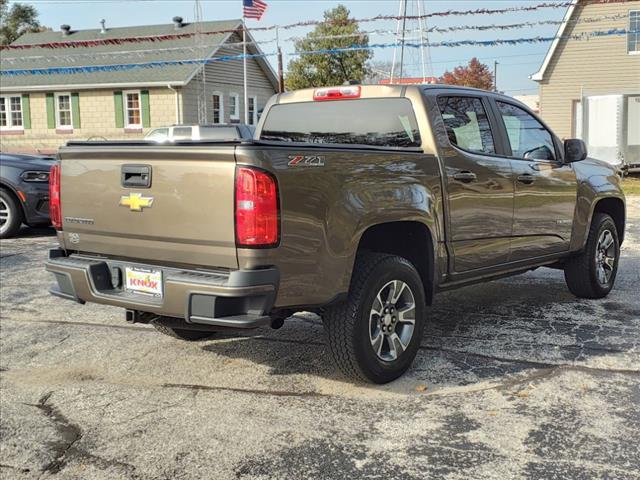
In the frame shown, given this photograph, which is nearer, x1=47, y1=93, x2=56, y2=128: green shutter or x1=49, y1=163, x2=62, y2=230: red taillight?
x1=49, y1=163, x2=62, y2=230: red taillight

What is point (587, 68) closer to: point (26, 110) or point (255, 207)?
point (255, 207)

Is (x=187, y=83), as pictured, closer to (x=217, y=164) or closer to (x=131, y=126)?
(x=131, y=126)

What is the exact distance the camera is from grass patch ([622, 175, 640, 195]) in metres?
17.5

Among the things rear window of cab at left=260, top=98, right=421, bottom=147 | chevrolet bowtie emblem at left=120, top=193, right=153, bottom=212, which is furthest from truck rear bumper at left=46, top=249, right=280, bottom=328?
rear window of cab at left=260, top=98, right=421, bottom=147

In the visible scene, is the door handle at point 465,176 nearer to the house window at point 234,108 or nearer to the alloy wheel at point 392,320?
the alloy wheel at point 392,320

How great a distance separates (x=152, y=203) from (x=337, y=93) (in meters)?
1.98

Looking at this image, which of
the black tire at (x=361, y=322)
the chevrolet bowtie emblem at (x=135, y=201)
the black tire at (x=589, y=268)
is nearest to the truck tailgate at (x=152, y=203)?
the chevrolet bowtie emblem at (x=135, y=201)

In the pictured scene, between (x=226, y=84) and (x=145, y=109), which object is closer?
(x=145, y=109)

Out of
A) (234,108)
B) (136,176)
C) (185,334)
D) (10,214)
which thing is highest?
(234,108)

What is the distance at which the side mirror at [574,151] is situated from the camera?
19.7 ft

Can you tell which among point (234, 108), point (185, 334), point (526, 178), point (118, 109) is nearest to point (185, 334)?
point (185, 334)

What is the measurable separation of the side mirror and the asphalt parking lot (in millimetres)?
1380

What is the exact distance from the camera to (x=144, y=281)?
3.86 m

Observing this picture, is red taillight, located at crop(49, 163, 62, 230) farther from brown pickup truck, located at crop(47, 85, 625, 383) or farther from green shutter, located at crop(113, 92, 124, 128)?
green shutter, located at crop(113, 92, 124, 128)
